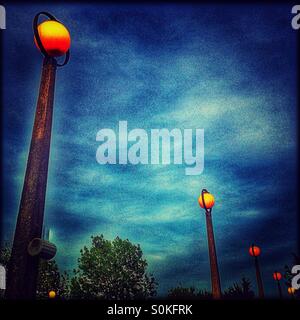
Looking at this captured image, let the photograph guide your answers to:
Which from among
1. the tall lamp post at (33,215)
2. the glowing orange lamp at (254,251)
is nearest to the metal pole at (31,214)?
the tall lamp post at (33,215)

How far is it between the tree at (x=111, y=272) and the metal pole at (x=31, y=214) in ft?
141

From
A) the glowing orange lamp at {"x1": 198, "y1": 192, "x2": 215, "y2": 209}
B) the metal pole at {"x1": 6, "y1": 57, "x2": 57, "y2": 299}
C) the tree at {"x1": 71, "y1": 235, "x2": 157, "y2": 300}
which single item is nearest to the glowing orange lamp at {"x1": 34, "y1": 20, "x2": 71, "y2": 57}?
the metal pole at {"x1": 6, "y1": 57, "x2": 57, "y2": 299}

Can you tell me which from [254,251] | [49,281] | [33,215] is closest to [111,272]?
[49,281]

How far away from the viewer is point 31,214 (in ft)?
10.0

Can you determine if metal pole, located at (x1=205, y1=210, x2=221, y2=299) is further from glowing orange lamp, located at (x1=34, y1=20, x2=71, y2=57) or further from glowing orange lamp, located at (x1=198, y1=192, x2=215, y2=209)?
glowing orange lamp, located at (x1=34, y1=20, x2=71, y2=57)

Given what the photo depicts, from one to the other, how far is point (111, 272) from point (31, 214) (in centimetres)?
4380

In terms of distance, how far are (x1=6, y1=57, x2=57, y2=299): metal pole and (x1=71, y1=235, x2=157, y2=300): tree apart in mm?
43034

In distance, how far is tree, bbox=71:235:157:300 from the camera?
42.3m

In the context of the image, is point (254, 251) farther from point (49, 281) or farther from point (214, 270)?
point (49, 281)

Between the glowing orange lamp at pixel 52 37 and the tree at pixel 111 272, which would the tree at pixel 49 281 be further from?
the glowing orange lamp at pixel 52 37

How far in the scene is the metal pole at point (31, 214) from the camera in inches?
114
